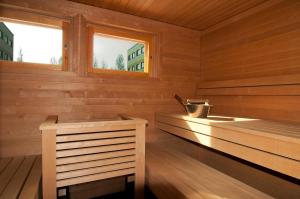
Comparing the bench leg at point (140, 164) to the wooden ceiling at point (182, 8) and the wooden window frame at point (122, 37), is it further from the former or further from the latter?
the wooden ceiling at point (182, 8)

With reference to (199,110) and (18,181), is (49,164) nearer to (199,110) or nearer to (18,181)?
(18,181)

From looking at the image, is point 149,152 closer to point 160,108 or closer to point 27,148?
point 160,108

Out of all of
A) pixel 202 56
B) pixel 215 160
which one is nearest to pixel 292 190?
pixel 215 160

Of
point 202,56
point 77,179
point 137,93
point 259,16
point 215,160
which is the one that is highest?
point 259,16

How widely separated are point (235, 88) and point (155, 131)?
4.14 feet

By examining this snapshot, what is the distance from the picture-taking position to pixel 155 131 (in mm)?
2730

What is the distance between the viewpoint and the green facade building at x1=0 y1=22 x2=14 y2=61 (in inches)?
80.0

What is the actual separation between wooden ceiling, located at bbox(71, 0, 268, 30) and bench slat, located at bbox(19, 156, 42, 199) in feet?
6.41

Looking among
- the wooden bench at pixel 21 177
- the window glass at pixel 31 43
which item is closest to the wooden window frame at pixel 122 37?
the window glass at pixel 31 43

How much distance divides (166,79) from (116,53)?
2.76ft

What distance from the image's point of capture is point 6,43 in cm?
207

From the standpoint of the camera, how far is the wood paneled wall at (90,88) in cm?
203

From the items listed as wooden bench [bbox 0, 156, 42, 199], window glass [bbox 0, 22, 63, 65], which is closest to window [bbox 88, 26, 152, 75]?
window glass [bbox 0, 22, 63, 65]

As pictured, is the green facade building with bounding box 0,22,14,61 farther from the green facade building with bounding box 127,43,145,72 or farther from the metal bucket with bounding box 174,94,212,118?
the metal bucket with bounding box 174,94,212,118
